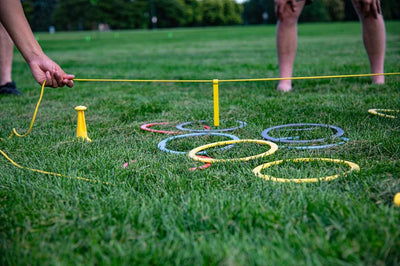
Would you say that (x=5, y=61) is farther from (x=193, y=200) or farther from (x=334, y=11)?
(x=334, y=11)

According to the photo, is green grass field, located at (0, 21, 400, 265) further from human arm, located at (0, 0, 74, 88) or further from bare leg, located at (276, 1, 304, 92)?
bare leg, located at (276, 1, 304, 92)

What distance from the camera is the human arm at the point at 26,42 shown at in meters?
1.92

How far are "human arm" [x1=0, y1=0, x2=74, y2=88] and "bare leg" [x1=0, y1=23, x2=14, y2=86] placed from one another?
8.90 feet

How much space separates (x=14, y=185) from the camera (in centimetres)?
181

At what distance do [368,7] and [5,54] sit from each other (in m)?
4.06

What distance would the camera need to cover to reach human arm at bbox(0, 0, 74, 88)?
1.92m

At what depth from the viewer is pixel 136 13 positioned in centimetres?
6125

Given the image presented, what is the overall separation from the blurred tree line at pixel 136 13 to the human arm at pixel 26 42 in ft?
189

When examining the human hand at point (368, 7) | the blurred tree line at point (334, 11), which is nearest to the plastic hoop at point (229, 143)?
the human hand at point (368, 7)

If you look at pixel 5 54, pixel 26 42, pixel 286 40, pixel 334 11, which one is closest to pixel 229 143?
pixel 26 42

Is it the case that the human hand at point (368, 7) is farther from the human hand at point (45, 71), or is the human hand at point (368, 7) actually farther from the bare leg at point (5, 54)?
the bare leg at point (5, 54)

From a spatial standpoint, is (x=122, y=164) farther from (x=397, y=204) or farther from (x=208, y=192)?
(x=397, y=204)

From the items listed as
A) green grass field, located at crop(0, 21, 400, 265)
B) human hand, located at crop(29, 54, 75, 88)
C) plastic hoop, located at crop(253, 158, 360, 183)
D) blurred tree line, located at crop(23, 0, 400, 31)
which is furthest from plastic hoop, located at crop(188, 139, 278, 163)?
blurred tree line, located at crop(23, 0, 400, 31)

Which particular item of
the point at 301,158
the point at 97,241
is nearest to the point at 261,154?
the point at 301,158
